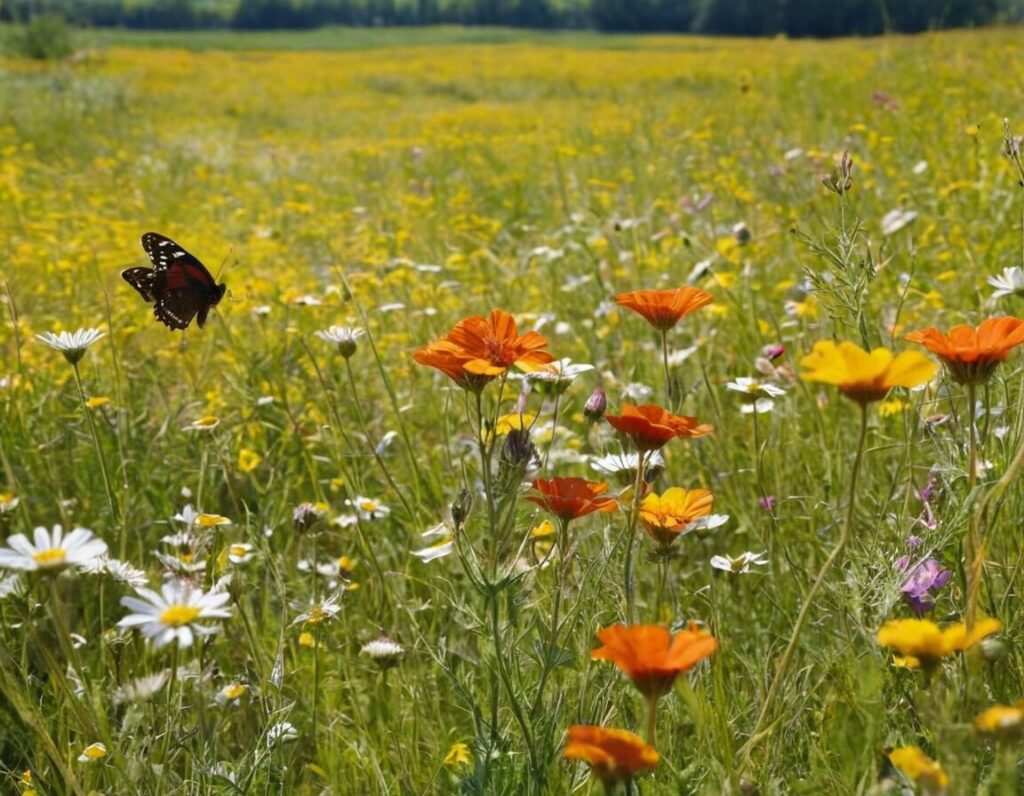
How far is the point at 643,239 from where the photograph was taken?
3.73m

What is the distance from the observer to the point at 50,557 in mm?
806

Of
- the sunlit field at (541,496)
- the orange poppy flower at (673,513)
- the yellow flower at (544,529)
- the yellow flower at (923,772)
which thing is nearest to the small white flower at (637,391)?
the sunlit field at (541,496)

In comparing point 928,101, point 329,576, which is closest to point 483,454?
point 329,576

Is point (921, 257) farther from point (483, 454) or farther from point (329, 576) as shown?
point (483, 454)

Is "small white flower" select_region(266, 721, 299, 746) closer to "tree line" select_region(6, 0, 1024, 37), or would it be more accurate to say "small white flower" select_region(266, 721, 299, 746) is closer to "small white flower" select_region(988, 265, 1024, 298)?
"small white flower" select_region(988, 265, 1024, 298)

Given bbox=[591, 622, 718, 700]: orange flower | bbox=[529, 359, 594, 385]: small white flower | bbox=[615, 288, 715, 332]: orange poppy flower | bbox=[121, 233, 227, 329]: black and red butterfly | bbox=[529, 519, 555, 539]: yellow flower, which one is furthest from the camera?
bbox=[121, 233, 227, 329]: black and red butterfly

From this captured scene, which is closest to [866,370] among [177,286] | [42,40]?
[177,286]

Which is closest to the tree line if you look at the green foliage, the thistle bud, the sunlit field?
the green foliage

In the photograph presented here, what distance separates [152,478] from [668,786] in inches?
57.8

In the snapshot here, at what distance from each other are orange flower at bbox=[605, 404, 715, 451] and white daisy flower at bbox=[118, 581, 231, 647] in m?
0.39

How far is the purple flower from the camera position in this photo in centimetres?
114

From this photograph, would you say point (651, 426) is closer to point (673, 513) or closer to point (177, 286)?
point (673, 513)

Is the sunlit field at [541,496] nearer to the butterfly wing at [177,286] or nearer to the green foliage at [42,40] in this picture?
the butterfly wing at [177,286]

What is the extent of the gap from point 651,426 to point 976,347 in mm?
299
